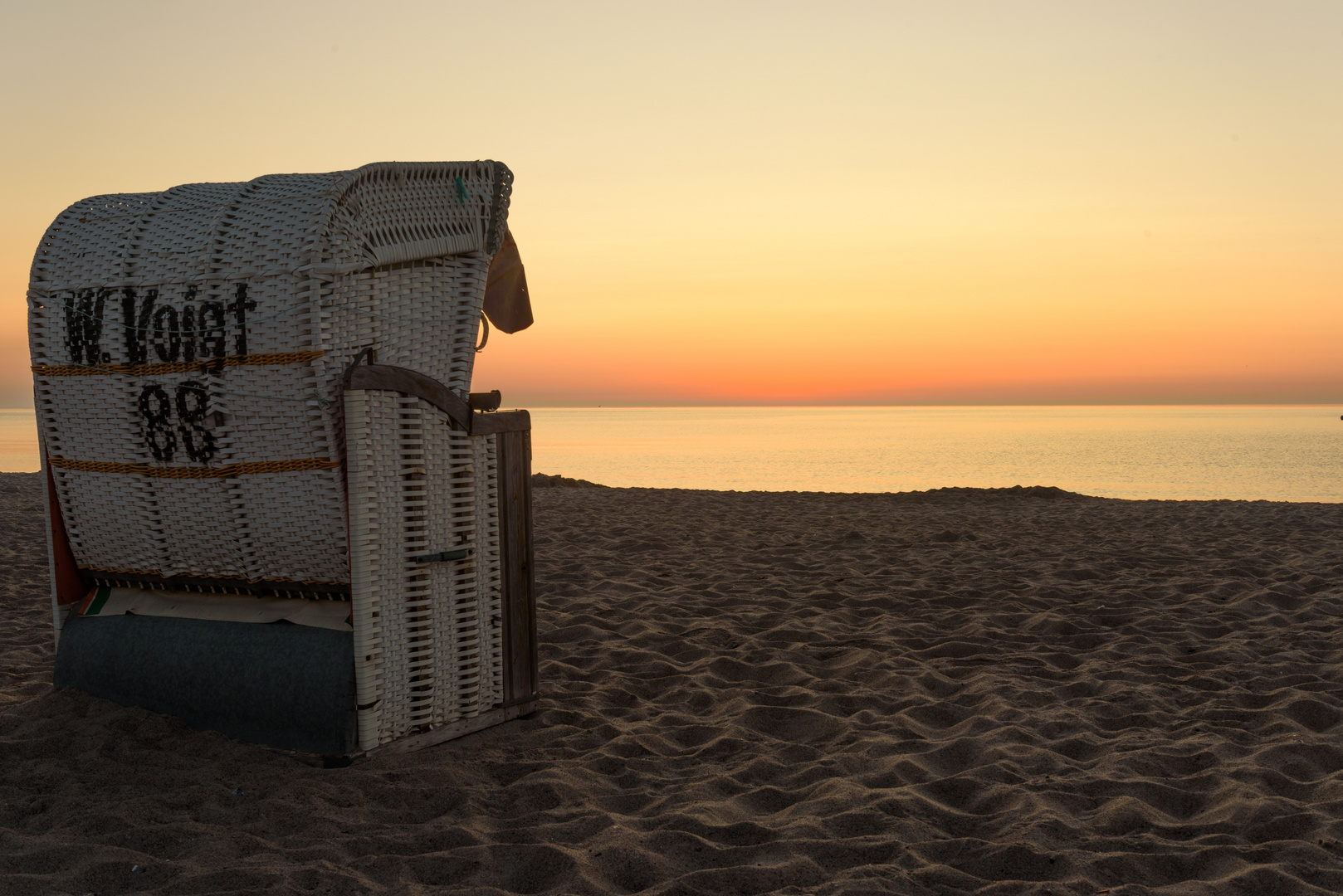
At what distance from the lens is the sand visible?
262cm

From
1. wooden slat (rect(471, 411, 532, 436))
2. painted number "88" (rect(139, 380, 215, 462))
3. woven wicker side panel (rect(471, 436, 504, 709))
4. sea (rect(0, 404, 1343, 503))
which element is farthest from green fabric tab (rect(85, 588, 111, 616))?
sea (rect(0, 404, 1343, 503))

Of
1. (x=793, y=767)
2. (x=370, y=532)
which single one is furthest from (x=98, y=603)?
(x=793, y=767)

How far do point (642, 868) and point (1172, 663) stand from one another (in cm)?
353

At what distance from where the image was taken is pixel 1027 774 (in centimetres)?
336

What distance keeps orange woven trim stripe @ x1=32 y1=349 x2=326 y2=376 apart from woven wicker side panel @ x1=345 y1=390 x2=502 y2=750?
0.26 m

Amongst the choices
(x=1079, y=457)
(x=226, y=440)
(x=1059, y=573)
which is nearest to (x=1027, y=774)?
(x=226, y=440)

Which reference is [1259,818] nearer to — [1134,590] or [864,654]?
[864,654]

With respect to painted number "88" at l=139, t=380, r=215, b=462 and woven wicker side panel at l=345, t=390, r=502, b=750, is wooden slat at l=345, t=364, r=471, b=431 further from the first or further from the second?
painted number "88" at l=139, t=380, r=215, b=462

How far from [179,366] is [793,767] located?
2868 mm

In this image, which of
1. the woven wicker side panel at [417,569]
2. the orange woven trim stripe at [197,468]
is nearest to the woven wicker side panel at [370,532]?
the woven wicker side panel at [417,569]

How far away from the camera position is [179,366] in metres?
3.47

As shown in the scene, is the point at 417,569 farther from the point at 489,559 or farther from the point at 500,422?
the point at 500,422

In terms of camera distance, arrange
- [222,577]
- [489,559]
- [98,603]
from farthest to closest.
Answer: [98,603], [489,559], [222,577]

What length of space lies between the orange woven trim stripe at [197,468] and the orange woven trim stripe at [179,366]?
0.37 metres
